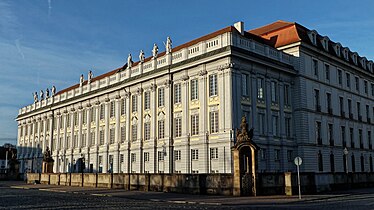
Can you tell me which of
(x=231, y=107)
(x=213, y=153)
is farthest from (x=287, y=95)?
(x=213, y=153)

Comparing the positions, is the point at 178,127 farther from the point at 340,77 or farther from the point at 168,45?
the point at 340,77

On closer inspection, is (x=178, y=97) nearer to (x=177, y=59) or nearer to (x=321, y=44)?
(x=177, y=59)

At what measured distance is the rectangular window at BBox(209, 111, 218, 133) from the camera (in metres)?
41.2

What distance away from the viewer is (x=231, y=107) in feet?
129

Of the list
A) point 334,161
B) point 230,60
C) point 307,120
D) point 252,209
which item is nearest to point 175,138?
point 230,60

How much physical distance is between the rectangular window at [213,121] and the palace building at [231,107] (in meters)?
0.06

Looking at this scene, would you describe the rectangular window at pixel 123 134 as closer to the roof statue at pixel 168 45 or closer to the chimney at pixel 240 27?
the roof statue at pixel 168 45

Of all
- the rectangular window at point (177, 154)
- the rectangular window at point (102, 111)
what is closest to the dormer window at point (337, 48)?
the rectangular window at point (177, 154)

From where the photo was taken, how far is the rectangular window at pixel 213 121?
4116 cm

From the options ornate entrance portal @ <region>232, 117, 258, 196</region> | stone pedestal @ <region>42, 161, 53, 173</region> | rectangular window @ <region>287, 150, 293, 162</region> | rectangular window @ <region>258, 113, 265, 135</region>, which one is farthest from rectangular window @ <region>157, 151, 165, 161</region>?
stone pedestal @ <region>42, 161, 53, 173</region>

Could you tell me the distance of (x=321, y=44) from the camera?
53.1 m

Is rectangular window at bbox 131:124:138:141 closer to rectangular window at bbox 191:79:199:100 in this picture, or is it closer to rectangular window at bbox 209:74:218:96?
rectangular window at bbox 191:79:199:100

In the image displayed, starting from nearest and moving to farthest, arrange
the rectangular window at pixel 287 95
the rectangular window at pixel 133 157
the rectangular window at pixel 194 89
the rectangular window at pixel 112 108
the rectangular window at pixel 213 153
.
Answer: the rectangular window at pixel 213 153 < the rectangular window at pixel 194 89 < the rectangular window at pixel 287 95 < the rectangular window at pixel 133 157 < the rectangular window at pixel 112 108

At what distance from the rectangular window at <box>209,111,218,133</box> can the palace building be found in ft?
0.20
